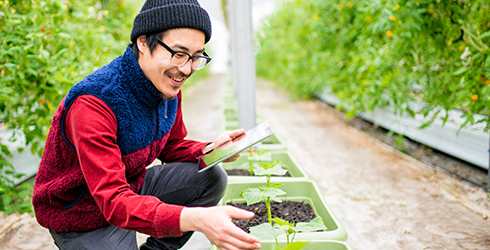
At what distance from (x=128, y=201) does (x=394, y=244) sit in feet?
3.94

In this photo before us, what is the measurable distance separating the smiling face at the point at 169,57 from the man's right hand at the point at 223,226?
16.4 inches

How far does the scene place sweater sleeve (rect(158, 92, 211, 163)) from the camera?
4.39ft

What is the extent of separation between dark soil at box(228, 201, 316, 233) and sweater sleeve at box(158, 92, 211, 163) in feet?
1.15

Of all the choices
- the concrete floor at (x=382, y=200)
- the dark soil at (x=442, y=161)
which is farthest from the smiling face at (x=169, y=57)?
the dark soil at (x=442, y=161)

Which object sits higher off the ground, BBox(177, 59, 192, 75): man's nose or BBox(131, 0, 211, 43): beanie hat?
BBox(131, 0, 211, 43): beanie hat

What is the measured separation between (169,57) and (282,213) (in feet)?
2.85

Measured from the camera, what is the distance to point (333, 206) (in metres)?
1.86

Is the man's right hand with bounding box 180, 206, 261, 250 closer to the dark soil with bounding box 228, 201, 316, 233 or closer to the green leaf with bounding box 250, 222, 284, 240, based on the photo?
the green leaf with bounding box 250, 222, 284, 240

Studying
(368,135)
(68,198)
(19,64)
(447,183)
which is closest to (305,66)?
(368,135)

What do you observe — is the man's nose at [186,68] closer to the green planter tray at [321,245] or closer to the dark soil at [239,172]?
the green planter tray at [321,245]

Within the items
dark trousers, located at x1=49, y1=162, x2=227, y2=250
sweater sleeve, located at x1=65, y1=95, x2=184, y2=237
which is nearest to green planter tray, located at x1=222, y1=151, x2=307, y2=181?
dark trousers, located at x1=49, y1=162, x2=227, y2=250

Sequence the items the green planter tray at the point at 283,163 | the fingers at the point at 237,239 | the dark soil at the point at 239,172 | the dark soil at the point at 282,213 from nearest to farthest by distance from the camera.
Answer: the fingers at the point at 237,239 → the dark soil at the point at 282,213 → the green planter tray at the point at 283,163 → the dark soil at the point at 239,172

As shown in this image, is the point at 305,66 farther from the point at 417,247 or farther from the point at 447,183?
the point at 417,247

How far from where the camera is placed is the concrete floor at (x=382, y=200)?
4.85 feet
